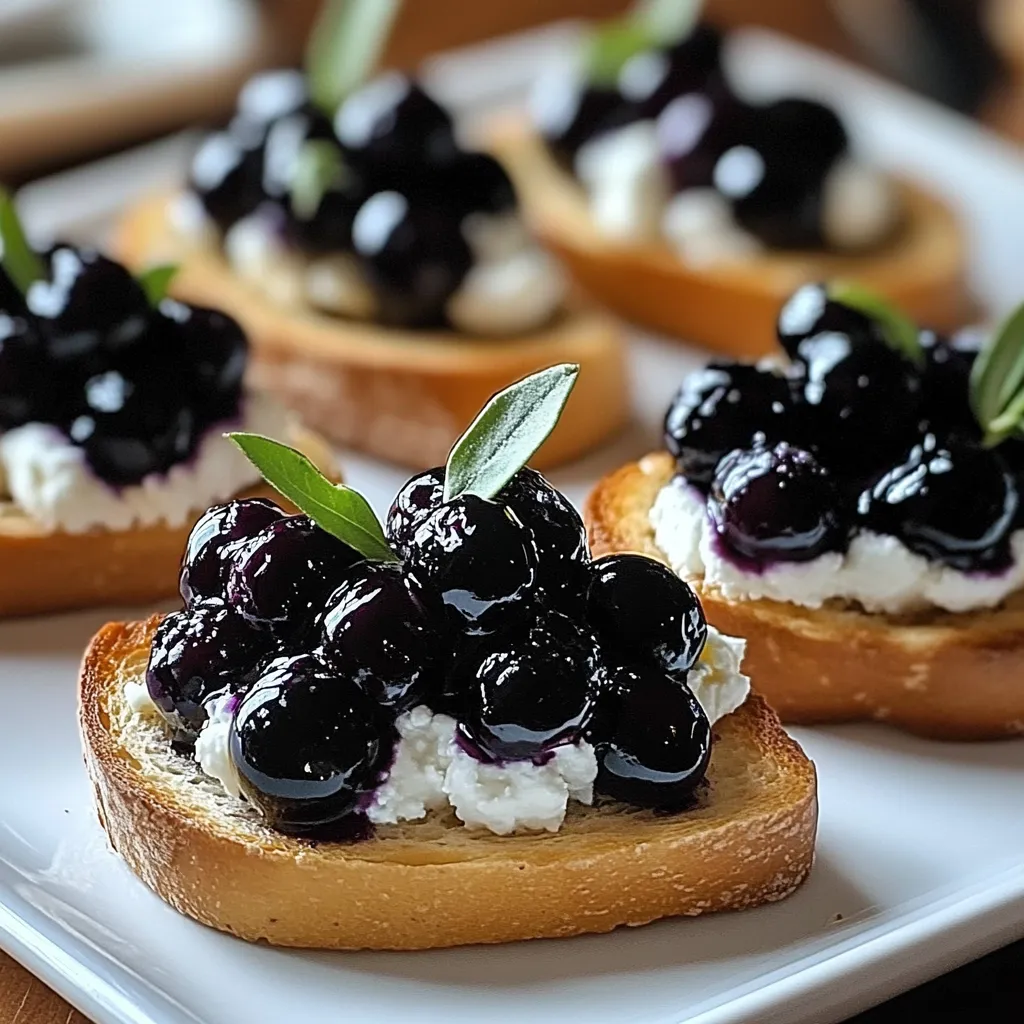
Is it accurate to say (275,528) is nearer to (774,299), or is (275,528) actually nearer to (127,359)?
(127,359)

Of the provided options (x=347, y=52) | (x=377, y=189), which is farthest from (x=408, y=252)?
(x=347, y=52)

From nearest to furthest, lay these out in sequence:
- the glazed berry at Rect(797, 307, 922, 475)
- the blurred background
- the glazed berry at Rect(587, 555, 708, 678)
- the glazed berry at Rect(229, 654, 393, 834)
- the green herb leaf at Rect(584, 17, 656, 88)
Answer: the glazed berry at Rect(229, 654, 393, 834), the glazed berry at Rect(587, 555, 708, 678), the glazed berry at Rect(797, 307, 922, 475), the green herb leaf at Rect(584, 17, 656, 88), the blurred background

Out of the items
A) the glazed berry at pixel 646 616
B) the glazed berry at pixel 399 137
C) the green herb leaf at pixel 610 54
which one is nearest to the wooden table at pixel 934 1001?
the glazed berry at pixel 646 616

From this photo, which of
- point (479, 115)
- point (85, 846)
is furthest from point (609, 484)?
point (479, 115)

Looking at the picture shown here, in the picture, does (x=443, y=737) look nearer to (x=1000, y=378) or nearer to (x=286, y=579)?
(x=286, y=579)

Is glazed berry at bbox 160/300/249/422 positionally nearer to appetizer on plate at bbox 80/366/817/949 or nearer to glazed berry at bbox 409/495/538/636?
appetizer on plate at bbox 80/366/817/949

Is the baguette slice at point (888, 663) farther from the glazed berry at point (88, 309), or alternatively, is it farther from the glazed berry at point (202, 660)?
→ the glazed berry at point (88, 309)

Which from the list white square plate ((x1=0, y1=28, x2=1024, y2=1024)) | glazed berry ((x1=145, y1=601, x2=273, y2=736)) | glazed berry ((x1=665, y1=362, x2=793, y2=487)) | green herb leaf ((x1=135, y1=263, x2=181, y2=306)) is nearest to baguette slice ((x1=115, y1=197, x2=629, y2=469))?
green herb leaf ((x1=135, y1=263, x2=181, y2=306))
